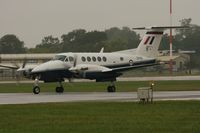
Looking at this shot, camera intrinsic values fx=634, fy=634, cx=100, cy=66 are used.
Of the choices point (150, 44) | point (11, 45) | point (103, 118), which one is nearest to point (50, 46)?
point (11, 45)

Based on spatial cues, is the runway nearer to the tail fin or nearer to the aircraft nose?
the aircraft nose

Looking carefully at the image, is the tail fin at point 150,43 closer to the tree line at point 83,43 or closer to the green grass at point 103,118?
the green grass at point 103,118

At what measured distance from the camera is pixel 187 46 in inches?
7421

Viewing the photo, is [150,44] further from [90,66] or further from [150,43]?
[90,66]

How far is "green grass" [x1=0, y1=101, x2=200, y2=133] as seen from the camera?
936 inches

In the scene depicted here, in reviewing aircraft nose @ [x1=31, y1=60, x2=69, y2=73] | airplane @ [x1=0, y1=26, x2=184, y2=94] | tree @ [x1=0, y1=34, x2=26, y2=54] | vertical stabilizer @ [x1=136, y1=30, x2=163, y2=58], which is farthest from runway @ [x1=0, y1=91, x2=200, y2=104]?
tree @ [x1=0, y1=34, x2=26, y2=54]

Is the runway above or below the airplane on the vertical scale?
below

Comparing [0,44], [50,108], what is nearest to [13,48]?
[0,44]

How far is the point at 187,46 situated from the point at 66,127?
166648mm

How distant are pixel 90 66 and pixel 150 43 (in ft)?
27.0

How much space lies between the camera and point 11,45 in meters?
184

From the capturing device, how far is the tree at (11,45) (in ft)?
592

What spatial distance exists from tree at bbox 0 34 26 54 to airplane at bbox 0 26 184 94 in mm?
123423

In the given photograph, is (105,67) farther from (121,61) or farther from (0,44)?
(0,44)
